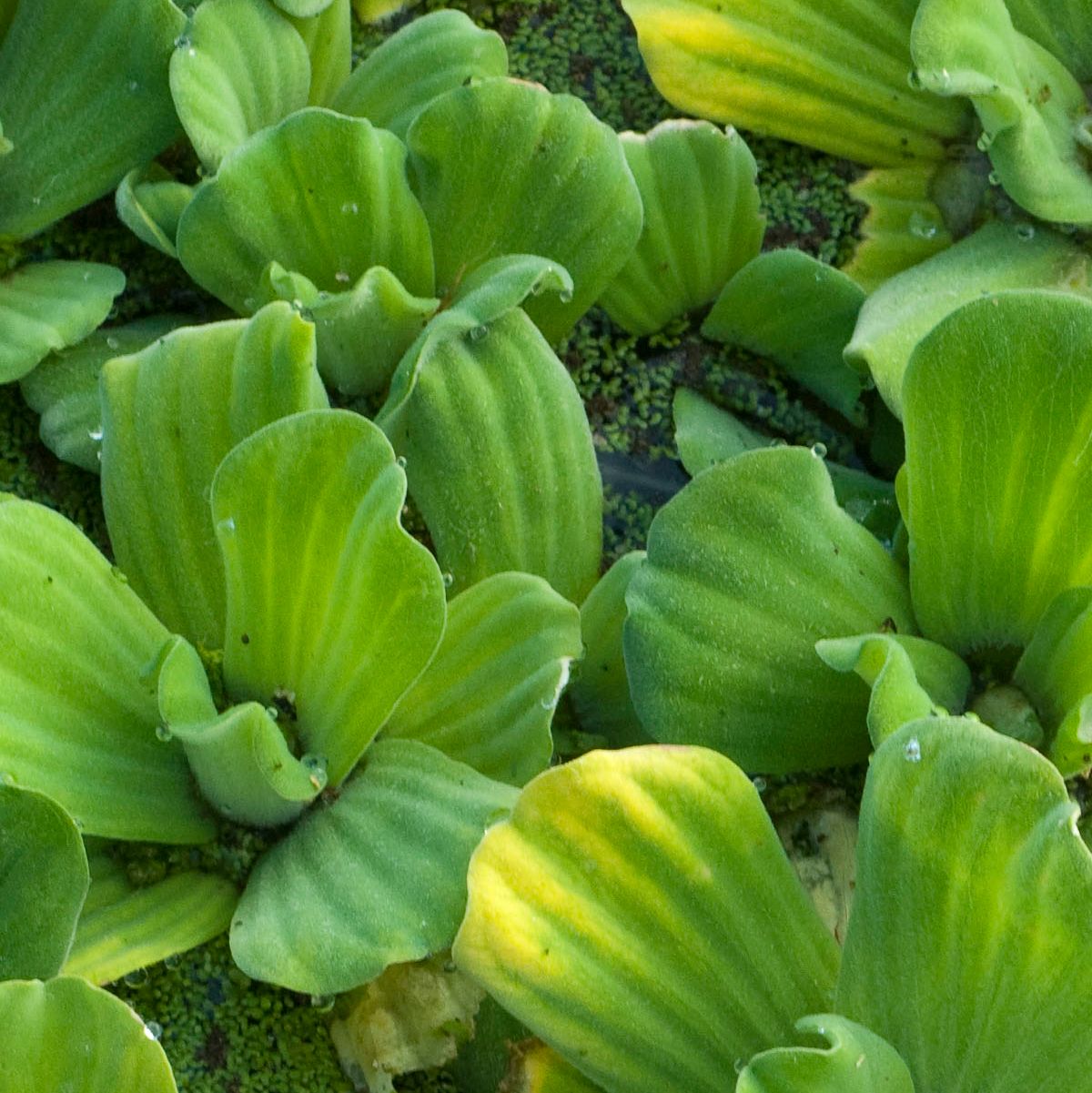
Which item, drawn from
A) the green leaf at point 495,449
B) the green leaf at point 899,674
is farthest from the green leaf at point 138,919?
the green leaf at point 899,674

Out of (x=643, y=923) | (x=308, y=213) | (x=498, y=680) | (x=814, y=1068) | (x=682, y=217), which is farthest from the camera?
(x=682, y=217)

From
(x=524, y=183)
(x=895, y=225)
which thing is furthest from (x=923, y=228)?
(x=524, y=183)

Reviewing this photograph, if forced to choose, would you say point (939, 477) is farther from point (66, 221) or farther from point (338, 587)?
point (66, 221)

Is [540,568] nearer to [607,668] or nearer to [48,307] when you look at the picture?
[607,668]

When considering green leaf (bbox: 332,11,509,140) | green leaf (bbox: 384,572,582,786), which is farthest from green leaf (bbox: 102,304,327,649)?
green leaf (bbox: 332,11,509,140)

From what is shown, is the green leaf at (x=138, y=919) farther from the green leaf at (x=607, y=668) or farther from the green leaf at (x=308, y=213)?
the green leaf at (x=308, y=213)

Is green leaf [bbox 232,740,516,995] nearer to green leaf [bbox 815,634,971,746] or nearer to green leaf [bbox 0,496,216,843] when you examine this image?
green leaf [bbox 0,496,216,843]

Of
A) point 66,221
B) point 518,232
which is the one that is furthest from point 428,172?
point 66,221
